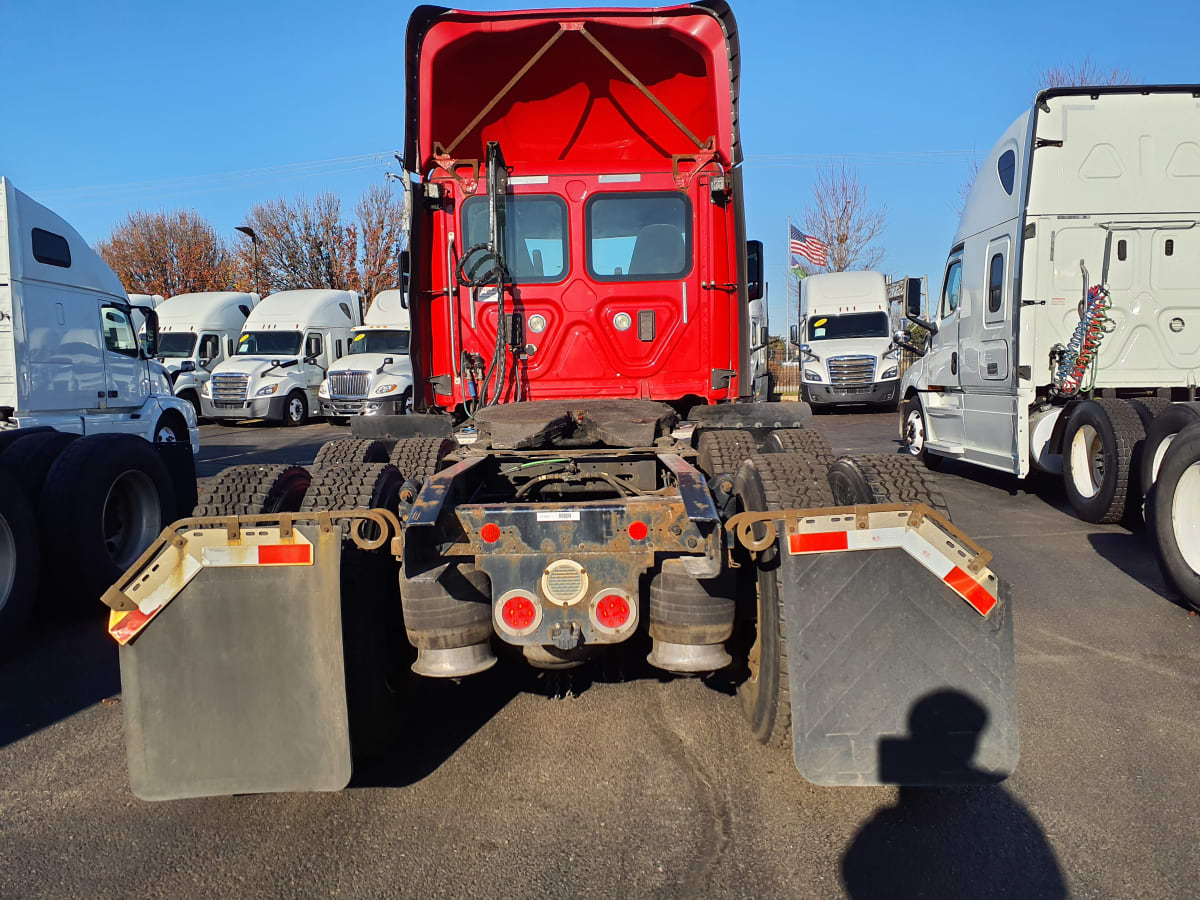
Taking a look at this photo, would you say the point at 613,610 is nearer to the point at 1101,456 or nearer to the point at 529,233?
the point at 529,233

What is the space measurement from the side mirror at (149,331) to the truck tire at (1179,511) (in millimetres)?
10193

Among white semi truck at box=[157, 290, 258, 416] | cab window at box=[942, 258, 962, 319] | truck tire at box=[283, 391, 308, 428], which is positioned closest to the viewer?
cab window at box=[942, 258, 962, 319]

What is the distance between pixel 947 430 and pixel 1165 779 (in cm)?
789

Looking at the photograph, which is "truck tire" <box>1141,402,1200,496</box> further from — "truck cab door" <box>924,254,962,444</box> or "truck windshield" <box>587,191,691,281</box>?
"truck windshield" <box>587,191,691,281</box>

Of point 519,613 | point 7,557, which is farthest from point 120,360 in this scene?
point 519,613

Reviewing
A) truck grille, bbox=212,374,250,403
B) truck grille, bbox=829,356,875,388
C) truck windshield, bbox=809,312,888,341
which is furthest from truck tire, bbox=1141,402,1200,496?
truck grille, bbox=212,374,250,403

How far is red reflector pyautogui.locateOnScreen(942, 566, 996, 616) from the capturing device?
279 centimetres

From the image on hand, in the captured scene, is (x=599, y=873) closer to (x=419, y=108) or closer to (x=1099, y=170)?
(x=419, y=108)

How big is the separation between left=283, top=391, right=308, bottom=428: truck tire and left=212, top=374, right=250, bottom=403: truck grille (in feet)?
3.38

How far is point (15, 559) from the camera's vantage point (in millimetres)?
5105

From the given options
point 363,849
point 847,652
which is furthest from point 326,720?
point 847,652

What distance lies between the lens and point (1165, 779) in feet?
10.6

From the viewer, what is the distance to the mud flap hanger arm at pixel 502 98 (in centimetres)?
546

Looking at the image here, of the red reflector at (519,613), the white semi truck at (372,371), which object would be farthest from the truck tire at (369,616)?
the white semi truck at (372,371)
